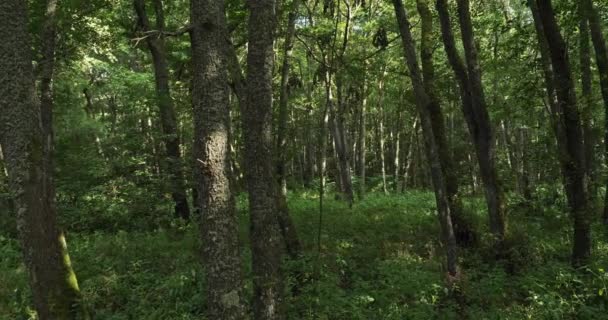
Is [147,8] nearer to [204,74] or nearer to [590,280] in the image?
[204,74]

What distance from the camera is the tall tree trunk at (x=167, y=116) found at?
456 inches

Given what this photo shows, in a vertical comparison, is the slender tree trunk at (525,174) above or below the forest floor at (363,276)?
above

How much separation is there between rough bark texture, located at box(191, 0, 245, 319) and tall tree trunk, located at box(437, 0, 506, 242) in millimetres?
6446

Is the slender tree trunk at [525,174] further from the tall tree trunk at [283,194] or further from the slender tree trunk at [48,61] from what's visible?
the slender tree trunk at [48,61]

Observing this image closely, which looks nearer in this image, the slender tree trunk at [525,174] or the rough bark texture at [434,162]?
the rough bark texture at [434,162]

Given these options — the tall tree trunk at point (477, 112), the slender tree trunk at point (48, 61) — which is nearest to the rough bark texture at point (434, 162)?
the tall tree trunk at point (477, 112)

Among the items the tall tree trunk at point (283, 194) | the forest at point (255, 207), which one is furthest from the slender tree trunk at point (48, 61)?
the tall tree trunk at point (283, 194)

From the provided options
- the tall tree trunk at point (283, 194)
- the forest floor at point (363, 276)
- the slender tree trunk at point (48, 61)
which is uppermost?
the slender tree trunk at point (48, 61)

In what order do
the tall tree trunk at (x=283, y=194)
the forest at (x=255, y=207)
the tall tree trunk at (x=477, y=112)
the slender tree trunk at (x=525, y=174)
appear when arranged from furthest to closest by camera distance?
the slender tree trunk at (x=525, y=174), the tall tree trunk at (x=283, y=194), the tall tree trunk at (x=477, y=112), the forest at (x=255, y=207)

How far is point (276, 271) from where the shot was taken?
6.05 metres

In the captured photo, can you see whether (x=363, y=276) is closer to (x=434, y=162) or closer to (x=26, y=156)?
(x=434, y=162)

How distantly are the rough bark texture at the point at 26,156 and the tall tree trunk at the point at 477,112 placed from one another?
8183mm

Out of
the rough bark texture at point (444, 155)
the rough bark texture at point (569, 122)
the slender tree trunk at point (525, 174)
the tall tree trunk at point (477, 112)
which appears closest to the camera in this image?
the rough bark texture at point (569, 122)

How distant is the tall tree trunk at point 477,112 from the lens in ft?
31.3
